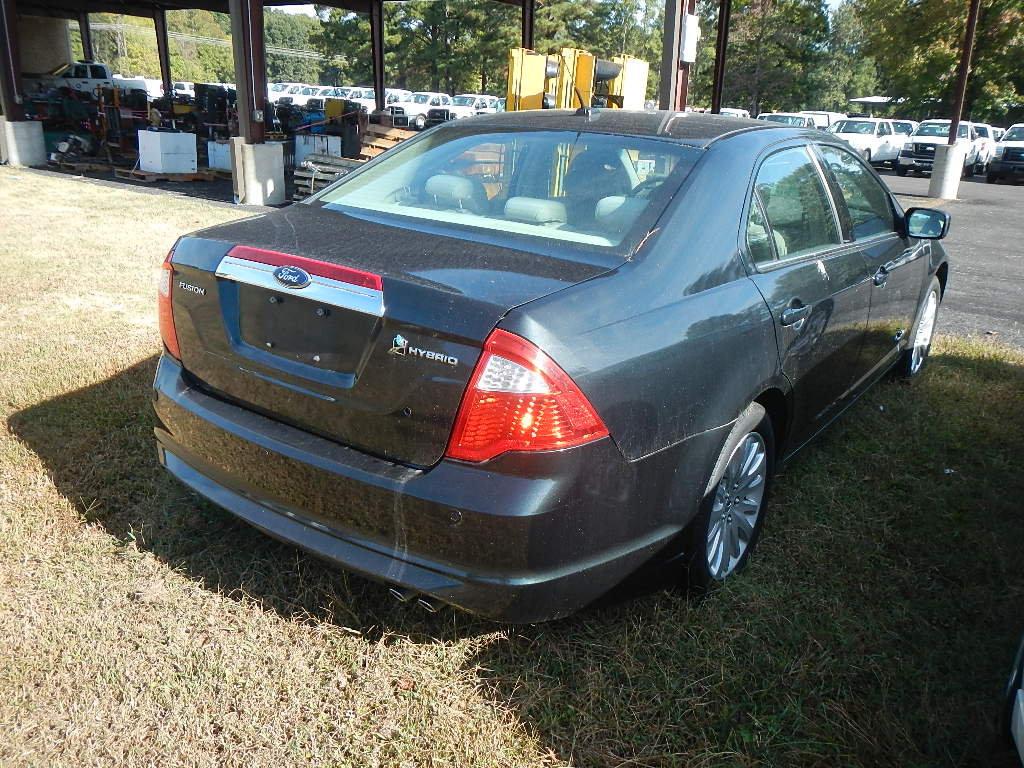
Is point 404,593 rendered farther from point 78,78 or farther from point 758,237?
point 78,78

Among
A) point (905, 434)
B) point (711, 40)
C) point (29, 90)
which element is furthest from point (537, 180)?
point (711, 40)

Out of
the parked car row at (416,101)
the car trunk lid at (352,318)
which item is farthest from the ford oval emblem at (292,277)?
the parked car row at (416,101)

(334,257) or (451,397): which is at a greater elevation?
(334,257)

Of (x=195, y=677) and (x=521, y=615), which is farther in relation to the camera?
(x=195, y=677)

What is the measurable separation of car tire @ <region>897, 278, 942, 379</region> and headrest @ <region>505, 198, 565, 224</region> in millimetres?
2996

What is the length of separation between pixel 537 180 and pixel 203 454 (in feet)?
5.05

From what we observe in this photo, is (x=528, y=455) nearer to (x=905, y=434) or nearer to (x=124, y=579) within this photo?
(x=124, y=579)

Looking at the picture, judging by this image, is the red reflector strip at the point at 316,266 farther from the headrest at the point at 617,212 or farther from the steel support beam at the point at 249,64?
the steel support beam at the point at 249,64

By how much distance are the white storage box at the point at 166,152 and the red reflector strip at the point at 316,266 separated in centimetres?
1481

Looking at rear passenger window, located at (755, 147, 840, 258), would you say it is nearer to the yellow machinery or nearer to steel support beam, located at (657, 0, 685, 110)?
the yellow machinery

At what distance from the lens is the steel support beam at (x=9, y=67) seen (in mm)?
16344

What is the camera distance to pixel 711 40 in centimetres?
5194

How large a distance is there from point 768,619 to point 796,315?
1096 millimetres

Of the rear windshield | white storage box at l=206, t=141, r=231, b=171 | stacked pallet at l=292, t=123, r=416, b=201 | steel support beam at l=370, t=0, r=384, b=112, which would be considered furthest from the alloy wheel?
steel support beam at l=370, t=0, r=384, b=112
